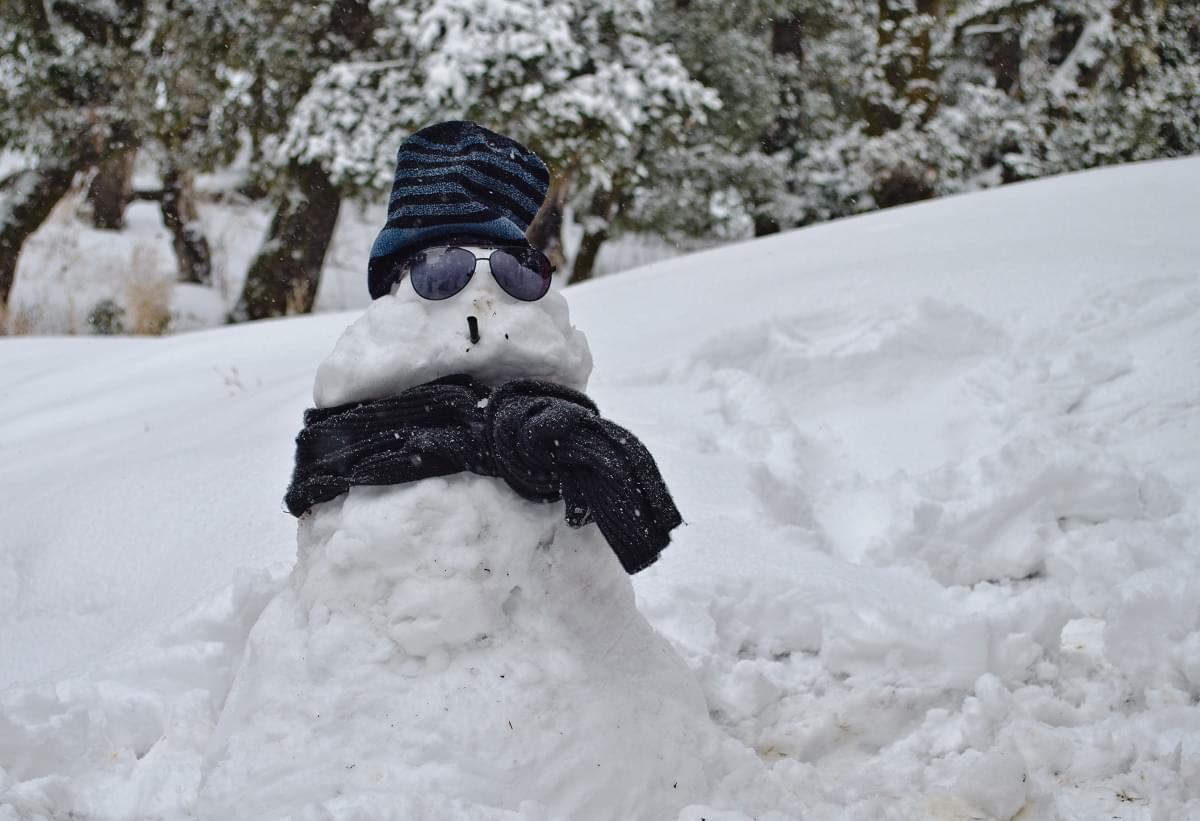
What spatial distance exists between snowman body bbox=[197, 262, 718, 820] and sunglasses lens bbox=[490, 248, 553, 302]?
0.8 inches

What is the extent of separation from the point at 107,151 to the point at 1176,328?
23.9 ft

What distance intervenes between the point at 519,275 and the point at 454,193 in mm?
174

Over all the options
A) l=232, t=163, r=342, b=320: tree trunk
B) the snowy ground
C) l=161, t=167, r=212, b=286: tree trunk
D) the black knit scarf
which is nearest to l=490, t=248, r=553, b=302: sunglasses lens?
the black knit scarf

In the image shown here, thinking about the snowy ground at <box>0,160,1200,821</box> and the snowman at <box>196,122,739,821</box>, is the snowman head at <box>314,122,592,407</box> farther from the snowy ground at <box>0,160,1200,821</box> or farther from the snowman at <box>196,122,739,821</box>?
the snowy ground at <box>0,160,1200,821</box>

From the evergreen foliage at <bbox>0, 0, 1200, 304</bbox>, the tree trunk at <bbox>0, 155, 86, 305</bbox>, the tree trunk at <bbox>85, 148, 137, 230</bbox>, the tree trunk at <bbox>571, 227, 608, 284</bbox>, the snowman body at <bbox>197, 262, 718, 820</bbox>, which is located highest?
the snowman body at <bbox>197, 262, 718, 820</bbox>

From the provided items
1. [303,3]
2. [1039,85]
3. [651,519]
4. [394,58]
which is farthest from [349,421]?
[1039,85]

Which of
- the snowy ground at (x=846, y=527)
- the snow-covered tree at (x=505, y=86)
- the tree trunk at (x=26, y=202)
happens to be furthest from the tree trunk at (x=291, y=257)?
the snowy ground at (x=846, y=527)

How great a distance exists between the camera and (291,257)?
734cm

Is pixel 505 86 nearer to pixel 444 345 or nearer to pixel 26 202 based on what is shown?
pixel 26 202

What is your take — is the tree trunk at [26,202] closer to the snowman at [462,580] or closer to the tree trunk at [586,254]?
the tree trunk at [586,254]

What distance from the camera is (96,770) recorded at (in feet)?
5.61

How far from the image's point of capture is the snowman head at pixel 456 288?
1578 millimetres

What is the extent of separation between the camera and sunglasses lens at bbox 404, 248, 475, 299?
158cm

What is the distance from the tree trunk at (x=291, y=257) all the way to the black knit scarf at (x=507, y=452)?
19.3ft
